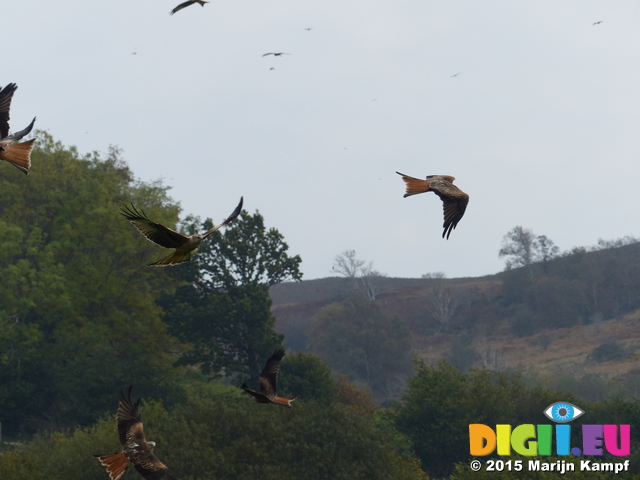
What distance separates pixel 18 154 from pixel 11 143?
51 centimetres

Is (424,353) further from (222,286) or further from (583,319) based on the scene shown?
(222,286)

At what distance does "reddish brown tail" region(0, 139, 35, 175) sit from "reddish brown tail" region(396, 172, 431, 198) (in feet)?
13.9

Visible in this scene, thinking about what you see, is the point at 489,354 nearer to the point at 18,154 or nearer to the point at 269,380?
the point at 269,380

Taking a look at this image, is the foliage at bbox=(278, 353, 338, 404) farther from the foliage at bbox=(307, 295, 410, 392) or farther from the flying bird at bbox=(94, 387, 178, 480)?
the foliage at bbox=(307, 295, 410, 392)

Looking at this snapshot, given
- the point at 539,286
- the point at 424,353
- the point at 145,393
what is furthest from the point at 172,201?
the point at 539,286

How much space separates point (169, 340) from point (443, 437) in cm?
1814

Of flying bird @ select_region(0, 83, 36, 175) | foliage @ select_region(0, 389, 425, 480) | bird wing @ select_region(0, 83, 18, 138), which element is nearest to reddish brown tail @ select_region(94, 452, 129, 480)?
flying bird @ select_region(0, 83, 36, 175)

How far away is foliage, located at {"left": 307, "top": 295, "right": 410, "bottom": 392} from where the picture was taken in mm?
100375

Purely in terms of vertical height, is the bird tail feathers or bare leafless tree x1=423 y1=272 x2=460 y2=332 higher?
bare leafless tree x1=423 y1=272 x2=460 y2=332

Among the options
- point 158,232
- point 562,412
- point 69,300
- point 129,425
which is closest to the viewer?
point 158,232

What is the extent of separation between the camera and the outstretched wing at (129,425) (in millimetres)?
12703

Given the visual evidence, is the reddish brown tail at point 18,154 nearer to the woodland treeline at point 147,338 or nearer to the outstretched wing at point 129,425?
the outstretched wing at point 129,425

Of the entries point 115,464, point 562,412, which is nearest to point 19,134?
point 115,464

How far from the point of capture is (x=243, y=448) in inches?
1469
